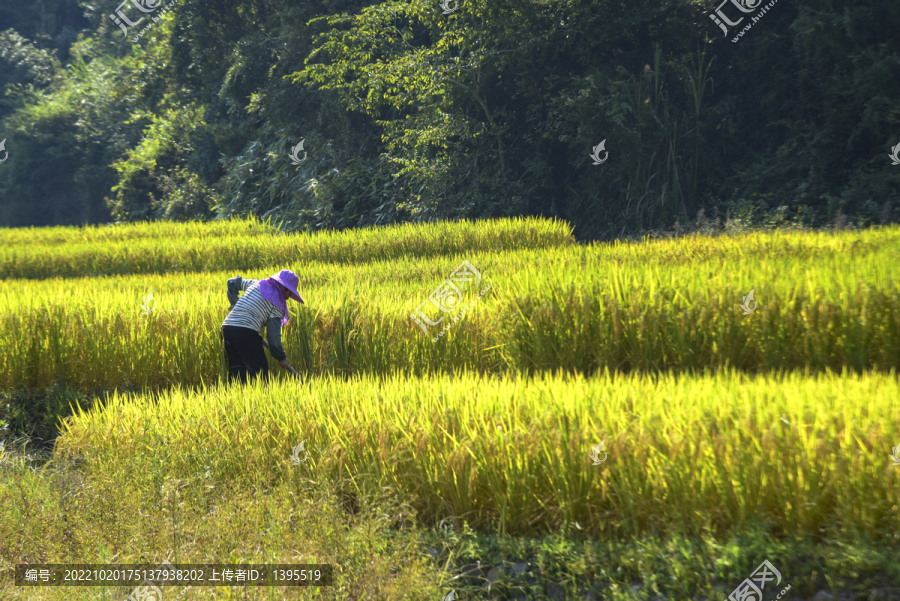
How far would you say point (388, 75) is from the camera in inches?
663

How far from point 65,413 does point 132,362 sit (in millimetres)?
713

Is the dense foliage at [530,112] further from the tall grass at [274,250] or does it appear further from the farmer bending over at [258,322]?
the farmer bending over at [258,322]

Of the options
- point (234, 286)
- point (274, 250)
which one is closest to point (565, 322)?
point (234, 286)

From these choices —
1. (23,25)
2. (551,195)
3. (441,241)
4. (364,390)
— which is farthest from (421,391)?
(23,25)

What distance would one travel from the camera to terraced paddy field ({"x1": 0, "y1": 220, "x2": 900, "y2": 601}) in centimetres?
269

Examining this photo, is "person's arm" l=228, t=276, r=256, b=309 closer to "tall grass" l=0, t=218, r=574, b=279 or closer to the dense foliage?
"tall grass" l=0, t=218, r=574, b=279

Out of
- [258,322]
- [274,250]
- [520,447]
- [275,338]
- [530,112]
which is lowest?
[520,447]

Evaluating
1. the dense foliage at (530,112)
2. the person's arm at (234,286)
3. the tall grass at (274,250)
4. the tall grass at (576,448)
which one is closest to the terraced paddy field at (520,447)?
the tall grass at (576,448)

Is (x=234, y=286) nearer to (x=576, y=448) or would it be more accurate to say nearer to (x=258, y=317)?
(x=258, y=317)

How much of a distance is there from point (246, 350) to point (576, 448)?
131 inches

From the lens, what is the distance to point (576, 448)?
314 cm

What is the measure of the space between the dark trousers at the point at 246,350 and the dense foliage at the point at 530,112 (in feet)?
35.9

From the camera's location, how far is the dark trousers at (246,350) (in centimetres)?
547

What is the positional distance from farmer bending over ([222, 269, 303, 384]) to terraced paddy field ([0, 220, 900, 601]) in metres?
0.68
